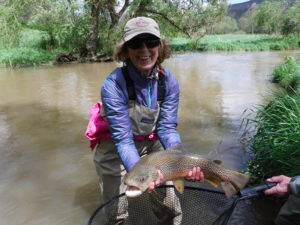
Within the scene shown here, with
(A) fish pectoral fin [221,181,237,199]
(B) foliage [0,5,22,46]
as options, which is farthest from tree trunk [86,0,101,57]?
(A) fish pectoral fin [221,181,237,199]

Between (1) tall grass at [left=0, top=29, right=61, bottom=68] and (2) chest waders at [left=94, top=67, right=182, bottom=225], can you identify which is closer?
(2) chest waders at [left=94, top=67, right=182, bottom=225]

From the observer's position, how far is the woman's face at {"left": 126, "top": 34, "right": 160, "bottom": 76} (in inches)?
98.2

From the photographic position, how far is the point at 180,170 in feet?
7.60

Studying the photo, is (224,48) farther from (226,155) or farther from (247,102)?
(226,155)

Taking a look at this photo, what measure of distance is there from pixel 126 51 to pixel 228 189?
1278 mm

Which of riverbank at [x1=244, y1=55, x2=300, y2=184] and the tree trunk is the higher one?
the tree trunk

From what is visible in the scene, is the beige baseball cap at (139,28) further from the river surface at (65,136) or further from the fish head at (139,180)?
the river surface at (65,136)

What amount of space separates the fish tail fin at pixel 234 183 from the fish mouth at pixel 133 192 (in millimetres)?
600

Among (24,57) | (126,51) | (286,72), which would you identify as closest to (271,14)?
(24,57)

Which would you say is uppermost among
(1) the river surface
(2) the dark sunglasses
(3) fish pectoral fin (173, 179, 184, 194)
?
(2) the dark sunglasses

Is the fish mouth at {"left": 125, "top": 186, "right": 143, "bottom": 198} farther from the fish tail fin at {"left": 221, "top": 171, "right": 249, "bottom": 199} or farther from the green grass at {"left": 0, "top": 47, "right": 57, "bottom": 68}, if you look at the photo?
the green grass at {"left": 0, "top": 47, "right": 57, "bottom": 68}

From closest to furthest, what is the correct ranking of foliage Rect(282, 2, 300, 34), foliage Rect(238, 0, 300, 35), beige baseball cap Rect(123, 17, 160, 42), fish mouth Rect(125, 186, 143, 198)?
fish mouth Rect(125, 186, 143, 198) < beige baseball cap Rect(123, 17, 160, 42) < foliage Rect(282, 2, 300, 34) < foliage Rect(238, 0, 300, 35)

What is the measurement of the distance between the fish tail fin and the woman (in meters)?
0.19

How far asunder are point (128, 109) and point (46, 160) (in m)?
3.23
